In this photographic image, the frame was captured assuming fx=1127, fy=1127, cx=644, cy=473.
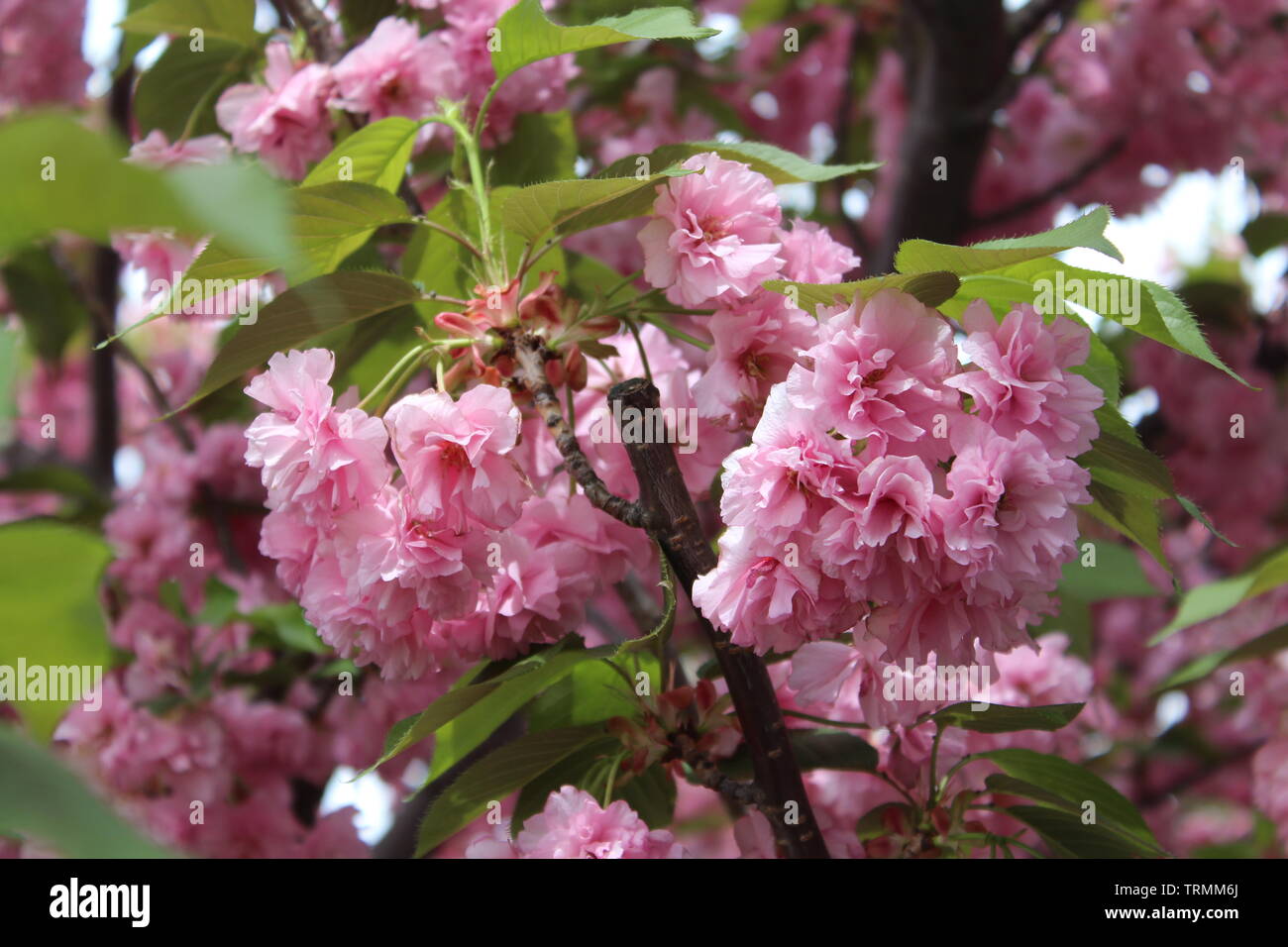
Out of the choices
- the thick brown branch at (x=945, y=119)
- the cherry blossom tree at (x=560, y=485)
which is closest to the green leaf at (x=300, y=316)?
the cherry blossom tree at (x=560, y=485)

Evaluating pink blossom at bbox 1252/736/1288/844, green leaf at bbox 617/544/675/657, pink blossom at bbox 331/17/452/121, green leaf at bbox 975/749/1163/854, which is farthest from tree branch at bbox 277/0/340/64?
pink blossom at bbox 1252/736/1288/844

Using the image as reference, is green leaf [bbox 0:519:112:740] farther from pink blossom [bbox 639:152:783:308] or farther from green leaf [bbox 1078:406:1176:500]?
green leaf [bbox 1078:406:1176:500]

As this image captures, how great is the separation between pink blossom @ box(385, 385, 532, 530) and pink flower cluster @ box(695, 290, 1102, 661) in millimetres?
185

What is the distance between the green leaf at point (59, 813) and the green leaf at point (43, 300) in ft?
8.00

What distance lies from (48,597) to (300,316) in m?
0.65


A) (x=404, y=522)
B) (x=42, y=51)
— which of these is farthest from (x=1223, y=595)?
(x=42, y=51)

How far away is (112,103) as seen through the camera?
278cm

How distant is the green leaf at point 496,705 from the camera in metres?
0.94

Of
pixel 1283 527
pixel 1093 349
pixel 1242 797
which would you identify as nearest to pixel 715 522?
pixel 1093 349

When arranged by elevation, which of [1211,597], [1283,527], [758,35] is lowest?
[1211,597]

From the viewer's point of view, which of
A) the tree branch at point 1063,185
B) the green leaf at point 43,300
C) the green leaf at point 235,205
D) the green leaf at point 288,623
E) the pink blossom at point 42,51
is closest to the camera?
the green leaf at point 235,205

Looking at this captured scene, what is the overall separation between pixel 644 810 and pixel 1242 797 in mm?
3217

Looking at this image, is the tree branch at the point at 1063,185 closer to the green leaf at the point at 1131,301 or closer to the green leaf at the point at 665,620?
the green leaf at the point at 1131,301

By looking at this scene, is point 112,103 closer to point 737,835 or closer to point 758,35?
point 758,35
